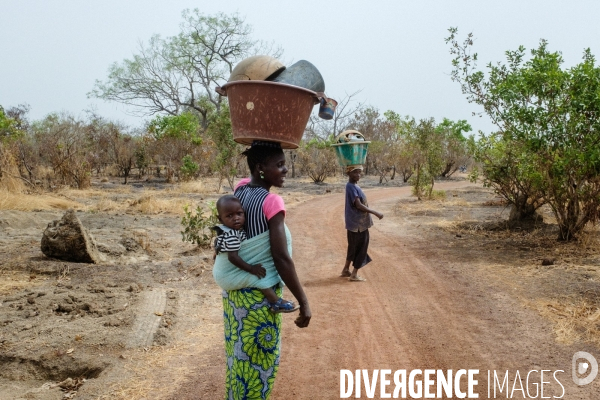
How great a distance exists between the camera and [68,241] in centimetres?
677

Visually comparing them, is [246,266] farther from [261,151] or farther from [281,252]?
[261,151]

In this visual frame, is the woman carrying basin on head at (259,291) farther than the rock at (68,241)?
No

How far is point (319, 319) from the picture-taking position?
16.0ft

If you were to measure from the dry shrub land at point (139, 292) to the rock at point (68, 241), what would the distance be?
194mm

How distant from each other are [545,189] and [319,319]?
220 inches

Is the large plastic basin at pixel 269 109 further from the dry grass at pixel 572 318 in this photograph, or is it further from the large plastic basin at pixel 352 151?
the large plastic basin at pixel 352 151

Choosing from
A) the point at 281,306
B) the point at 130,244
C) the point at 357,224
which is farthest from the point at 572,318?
the point at 130,244

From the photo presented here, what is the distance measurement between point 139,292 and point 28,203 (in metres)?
7.54

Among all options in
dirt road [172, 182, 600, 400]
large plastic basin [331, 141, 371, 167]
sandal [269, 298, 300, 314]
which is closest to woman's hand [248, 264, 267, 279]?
sandal [269, 298, 300, 314]

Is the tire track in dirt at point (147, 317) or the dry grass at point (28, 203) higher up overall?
the dry grass at point (28, 203)

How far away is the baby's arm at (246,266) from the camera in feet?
7.52

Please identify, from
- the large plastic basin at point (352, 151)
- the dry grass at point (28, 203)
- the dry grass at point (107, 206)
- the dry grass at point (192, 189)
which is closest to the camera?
the large plastic basin at point (352, 151)

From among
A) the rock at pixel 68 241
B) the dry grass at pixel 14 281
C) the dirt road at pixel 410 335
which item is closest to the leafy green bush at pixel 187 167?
the rock at pixel 68 241

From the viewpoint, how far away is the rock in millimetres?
6777
